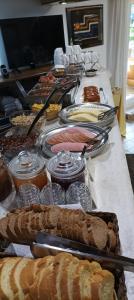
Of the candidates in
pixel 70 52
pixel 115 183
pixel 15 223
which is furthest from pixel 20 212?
pixel 70 52

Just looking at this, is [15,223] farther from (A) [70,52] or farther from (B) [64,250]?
(A) [70,52]

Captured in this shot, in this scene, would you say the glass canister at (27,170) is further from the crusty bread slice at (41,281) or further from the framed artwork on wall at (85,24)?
the framed artwork on wall at (85,24)

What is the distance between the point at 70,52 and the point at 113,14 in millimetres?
1288

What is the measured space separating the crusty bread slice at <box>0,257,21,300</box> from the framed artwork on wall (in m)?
3.44

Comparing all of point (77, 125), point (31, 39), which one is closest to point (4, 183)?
point (77, 125)

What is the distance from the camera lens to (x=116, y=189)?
0.78 m

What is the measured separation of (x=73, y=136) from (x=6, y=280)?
687mm

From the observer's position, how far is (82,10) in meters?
3.30

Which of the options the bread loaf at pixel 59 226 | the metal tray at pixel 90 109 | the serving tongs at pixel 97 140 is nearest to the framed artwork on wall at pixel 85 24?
the metal tray at pixel 90 109

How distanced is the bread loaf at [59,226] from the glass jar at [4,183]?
18 cm

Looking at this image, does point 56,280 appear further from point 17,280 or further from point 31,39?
point 31,39

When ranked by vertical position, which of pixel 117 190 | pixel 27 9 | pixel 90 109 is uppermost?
pixel 27 9

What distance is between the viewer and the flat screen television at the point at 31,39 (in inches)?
113

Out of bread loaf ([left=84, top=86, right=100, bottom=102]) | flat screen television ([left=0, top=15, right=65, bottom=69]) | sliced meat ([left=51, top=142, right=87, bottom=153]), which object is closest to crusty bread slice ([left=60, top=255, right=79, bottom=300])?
sliced meat ([left=51, top=142, right=87, bottom=153])
